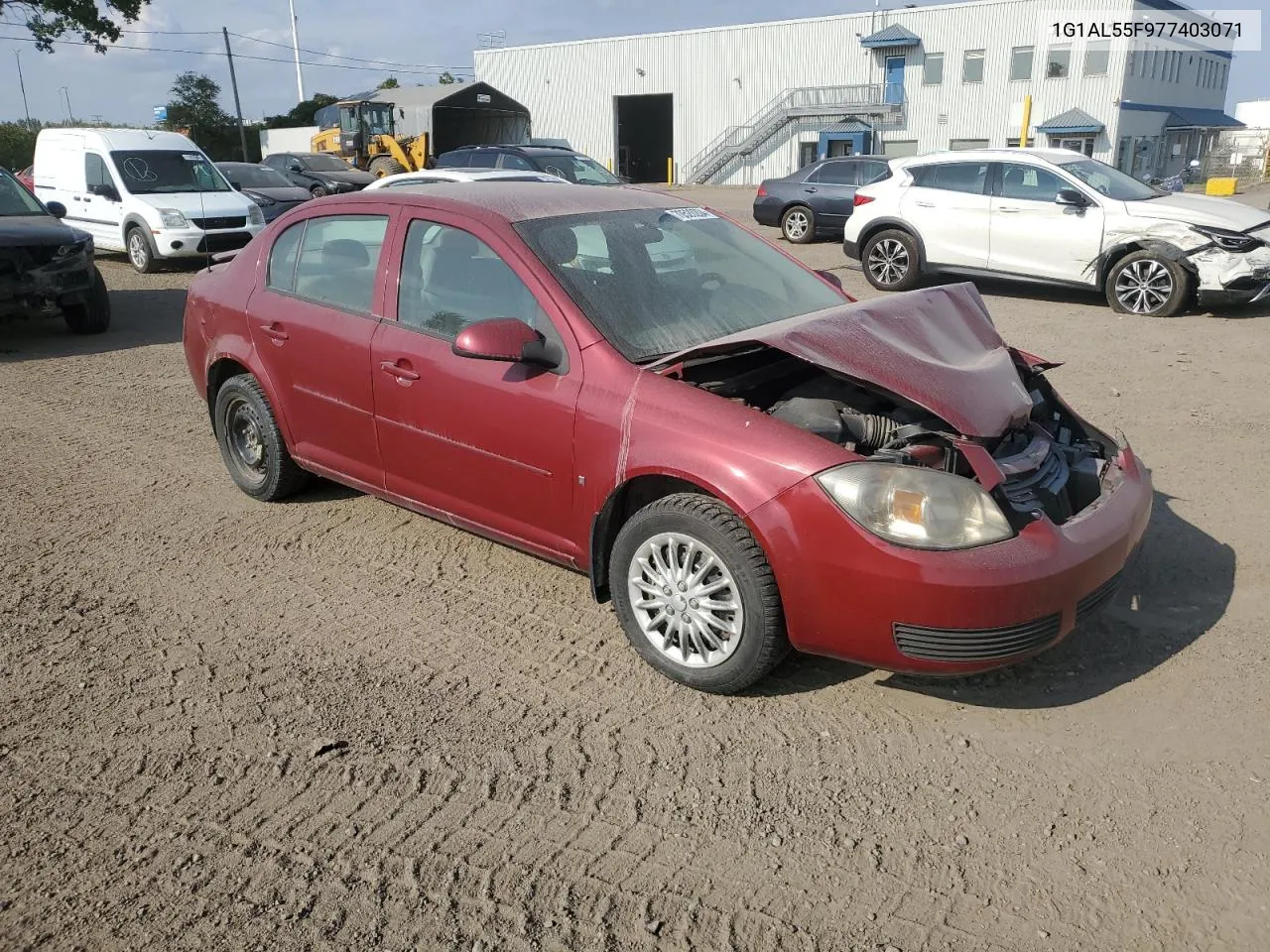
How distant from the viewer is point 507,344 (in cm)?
358

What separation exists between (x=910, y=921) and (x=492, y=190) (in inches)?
130

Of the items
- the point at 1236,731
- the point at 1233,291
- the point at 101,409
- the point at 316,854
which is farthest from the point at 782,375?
the point at 1233,291

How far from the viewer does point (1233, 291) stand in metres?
9.64

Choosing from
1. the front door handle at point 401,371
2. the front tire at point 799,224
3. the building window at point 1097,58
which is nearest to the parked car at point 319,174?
the front tire at point 799,224

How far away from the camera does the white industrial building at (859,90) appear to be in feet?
137

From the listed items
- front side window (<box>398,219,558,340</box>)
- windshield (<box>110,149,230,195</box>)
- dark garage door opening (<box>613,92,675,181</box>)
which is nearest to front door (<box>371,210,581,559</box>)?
front side window (<box>398,219,558,340</box>)

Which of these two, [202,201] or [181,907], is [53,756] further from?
[202,201]

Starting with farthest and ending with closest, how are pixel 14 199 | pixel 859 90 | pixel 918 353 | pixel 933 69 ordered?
1. pixel 859 90
2. pixel 933 69
3. pixel 14 199
4. pixel 918 353

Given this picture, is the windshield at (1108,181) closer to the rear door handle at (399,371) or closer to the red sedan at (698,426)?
the red sedan at (698,426)

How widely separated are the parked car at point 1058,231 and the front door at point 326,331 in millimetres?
8584

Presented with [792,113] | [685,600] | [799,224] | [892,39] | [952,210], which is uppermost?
[892,39]

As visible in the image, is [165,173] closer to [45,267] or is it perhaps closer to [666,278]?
[45,267]

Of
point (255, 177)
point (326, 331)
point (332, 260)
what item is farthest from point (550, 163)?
point (326, 331)

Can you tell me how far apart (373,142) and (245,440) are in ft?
103
